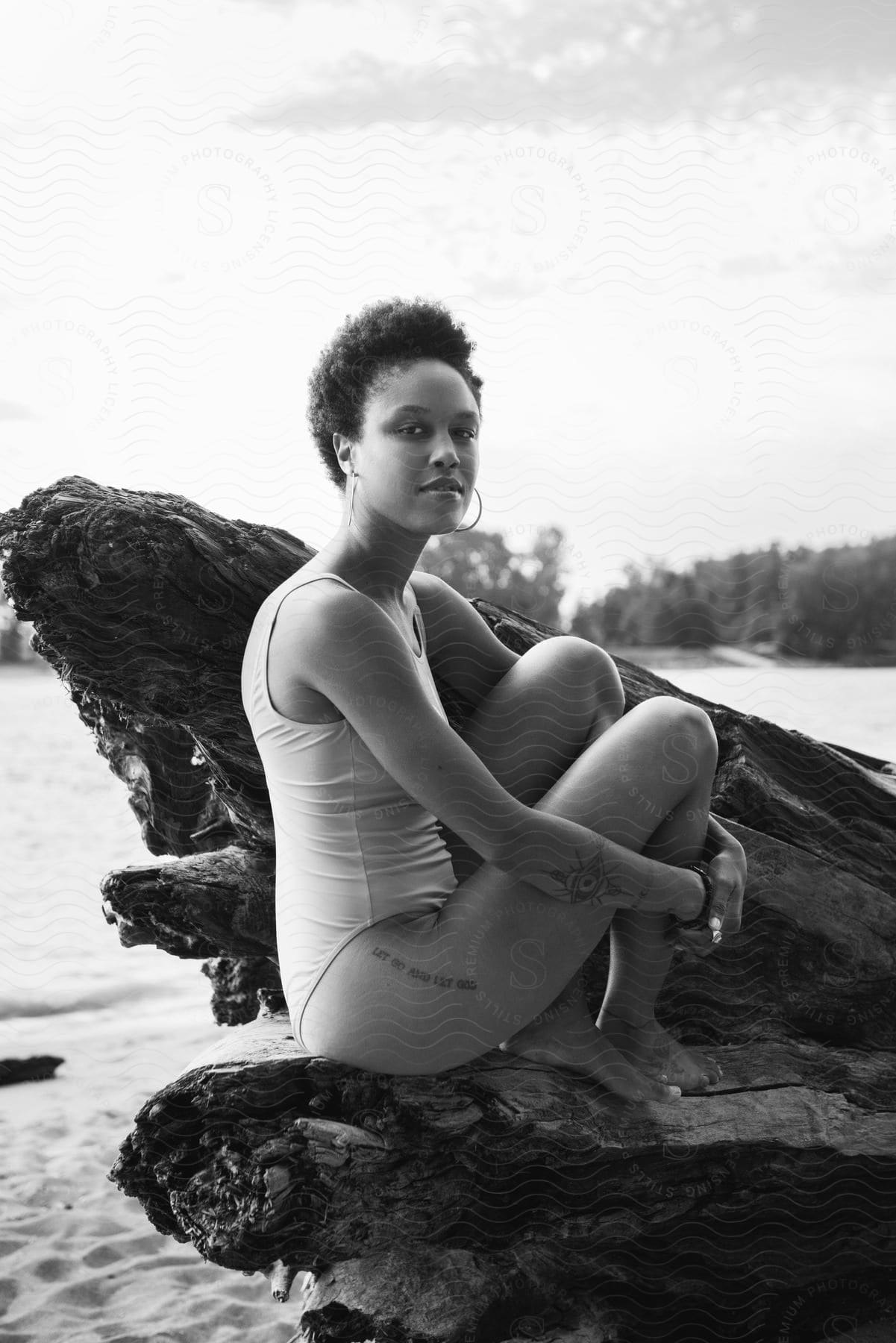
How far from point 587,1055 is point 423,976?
0.29 m

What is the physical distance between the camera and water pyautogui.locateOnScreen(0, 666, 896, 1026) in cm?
159

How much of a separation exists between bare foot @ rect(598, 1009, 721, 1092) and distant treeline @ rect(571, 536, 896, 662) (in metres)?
0.49

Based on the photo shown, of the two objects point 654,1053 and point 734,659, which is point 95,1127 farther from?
point 734,659

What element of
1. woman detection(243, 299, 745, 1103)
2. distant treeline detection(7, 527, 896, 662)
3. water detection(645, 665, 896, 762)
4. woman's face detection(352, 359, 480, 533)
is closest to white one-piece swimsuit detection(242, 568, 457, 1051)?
woman detection(243, 299, 745, 1103)

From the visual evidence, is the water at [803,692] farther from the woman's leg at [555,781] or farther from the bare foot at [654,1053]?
the bare foot at [654,1053]

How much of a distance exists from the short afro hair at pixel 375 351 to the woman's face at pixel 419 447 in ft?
0.07

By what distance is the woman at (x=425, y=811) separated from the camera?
116 cm

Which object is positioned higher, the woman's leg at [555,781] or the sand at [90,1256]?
the woman's leg at [555,781]

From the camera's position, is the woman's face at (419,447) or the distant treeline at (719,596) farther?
the distant treeline at (719,596)

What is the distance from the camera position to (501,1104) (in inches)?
50.7

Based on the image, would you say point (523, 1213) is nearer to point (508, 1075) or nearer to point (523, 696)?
point (508, 1075)

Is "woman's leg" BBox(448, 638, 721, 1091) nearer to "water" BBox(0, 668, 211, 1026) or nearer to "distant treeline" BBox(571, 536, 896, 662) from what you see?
"distant treeline" BBox(571, 536, 896, 662)

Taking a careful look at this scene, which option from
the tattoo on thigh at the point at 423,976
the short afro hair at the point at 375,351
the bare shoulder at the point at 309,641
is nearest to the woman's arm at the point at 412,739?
the bare shoulder at the point at 309,641
